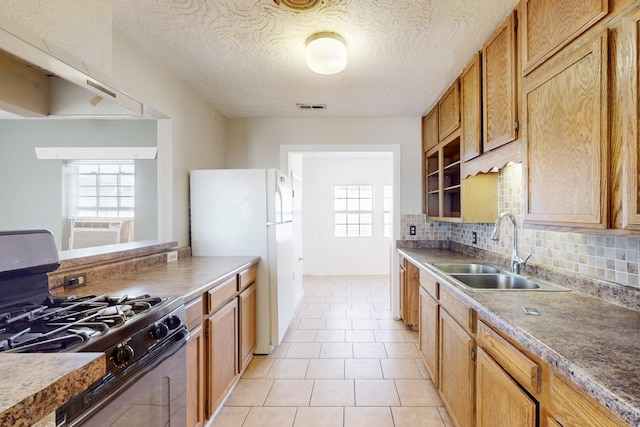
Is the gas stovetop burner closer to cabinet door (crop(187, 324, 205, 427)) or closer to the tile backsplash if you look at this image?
cabinet door (crop(187, 324, 205, 427))

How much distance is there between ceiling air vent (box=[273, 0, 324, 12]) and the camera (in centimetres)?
158

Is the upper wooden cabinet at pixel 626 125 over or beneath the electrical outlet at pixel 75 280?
over

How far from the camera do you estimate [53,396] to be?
550mm

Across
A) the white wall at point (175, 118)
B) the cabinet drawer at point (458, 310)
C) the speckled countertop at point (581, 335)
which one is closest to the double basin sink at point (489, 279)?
the cabinet drawer at point (458, 310)

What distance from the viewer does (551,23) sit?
129 cm

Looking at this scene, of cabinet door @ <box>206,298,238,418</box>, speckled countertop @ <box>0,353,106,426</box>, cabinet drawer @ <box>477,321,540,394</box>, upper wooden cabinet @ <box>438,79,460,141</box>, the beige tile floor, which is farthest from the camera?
upper wooden cabinet @ <box>438,79,460,141</box>

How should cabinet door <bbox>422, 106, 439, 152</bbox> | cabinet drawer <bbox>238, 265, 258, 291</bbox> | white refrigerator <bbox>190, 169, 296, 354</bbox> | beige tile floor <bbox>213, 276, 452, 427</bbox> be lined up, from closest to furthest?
beige tile floor <bbox>213, 276, 452, 427</bbox> → cabinet drawer <bbox>238, 265, 258, 291</bbox> → white refrigerator <bbox>190, 169, 296, 354</bbox> → cabinet door <bbox>422, 106, 439, 152</bbox>

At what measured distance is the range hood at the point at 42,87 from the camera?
997 mm

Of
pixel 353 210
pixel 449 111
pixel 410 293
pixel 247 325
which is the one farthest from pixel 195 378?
pixel 353 210

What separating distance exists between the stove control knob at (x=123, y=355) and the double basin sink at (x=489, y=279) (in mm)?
1502

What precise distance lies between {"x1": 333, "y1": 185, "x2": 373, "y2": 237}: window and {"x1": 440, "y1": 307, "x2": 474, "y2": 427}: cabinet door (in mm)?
4400

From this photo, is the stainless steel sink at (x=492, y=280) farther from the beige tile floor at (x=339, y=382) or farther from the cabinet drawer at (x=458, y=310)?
the beige tile floor at (x=339, y=382)

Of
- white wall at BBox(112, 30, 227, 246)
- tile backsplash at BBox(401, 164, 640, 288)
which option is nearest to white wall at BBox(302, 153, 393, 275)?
white wall at BBox(112, 30, 227, 246)

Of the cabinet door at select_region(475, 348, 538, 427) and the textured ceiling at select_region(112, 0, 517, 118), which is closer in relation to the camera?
the cabinet door at select_region(475, 348, 538, 427)
